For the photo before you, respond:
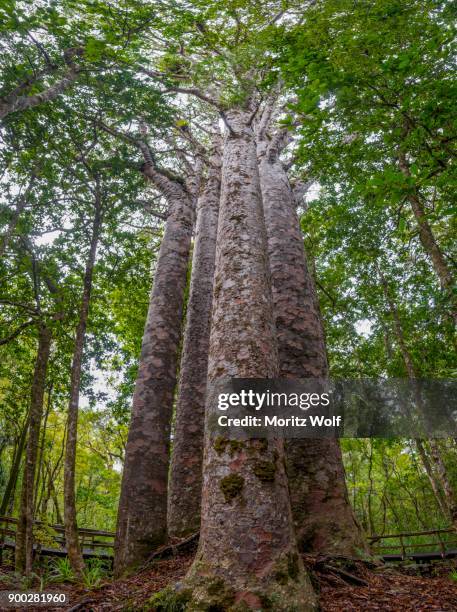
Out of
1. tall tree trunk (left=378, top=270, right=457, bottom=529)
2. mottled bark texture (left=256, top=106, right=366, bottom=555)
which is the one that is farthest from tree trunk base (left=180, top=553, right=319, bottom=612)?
tall tree trunk (left=378, top=270, right=457, bottom=529)

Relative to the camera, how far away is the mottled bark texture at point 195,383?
4.93m

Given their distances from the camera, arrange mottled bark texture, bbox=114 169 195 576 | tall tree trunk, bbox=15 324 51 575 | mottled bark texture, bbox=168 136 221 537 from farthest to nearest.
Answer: mottled bark texture, bbox=168 136 221 537
tall tree trunk, bbox=15 324 51 575
mottled bark texture, bbox=114 169 195 576

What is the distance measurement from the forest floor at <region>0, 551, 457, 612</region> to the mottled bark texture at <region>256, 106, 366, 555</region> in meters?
0.35

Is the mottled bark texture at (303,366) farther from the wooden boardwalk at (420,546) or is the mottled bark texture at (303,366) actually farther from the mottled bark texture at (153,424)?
the mottled bark texture at (153,424)

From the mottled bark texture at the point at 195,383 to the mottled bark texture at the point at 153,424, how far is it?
35 cm

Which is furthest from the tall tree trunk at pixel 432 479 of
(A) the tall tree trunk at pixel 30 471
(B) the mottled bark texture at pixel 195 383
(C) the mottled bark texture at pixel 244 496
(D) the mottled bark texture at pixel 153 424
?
(C) the mottled bark texture at pixel 244 496

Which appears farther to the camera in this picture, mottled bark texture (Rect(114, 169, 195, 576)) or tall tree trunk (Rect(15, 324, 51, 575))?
tall tree trunk (Rect(15, 324, 51, 575))

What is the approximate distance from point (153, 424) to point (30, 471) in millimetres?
1594

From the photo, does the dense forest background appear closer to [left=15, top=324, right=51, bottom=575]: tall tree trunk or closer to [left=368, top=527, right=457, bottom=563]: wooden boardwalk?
[left=15, top=324, right=51, bottom=575]: tall tree trunk

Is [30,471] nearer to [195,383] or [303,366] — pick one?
[195,383]

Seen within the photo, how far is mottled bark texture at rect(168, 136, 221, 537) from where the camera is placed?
4926 mm

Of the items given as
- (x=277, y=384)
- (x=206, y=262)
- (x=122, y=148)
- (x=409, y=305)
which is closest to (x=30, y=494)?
(x=277, y=384)

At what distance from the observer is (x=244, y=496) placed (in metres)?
2.33

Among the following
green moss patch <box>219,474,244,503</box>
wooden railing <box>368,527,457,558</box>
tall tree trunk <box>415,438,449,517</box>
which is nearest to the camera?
green moss patch <box>219,474,244,503</box>
